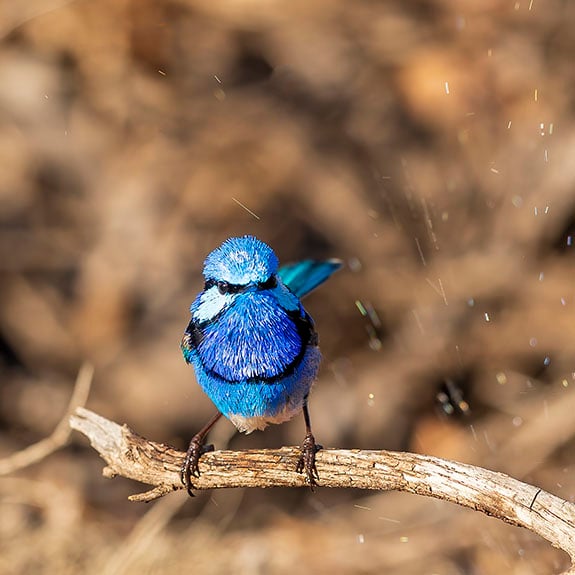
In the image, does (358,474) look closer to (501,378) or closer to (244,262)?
(244,262)

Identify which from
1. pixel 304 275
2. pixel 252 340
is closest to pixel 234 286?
pixel 252 340

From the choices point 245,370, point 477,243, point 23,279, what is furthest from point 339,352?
point 245,370

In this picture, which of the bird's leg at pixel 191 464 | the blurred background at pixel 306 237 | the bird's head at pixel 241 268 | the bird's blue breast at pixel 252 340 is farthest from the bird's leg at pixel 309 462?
the blurred background at pixel 306 237

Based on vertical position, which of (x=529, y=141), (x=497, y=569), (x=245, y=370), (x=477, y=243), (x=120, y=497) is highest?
A: (x=245, y=370)

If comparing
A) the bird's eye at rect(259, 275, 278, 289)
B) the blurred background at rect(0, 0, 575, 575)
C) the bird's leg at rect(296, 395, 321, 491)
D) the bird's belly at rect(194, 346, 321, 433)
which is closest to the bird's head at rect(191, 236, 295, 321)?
the bird's eye at rect(259, 275, 278, 289)

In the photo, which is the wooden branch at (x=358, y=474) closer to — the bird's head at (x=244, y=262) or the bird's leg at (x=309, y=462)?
the bird's leg at (x=309, y=462)

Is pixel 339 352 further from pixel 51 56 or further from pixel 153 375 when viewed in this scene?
pixel 51 56
